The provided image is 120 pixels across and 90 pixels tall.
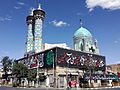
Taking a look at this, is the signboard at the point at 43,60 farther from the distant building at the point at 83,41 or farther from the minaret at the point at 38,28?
the distant building at the point at 83,41

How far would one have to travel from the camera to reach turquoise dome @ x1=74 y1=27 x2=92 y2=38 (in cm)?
11057

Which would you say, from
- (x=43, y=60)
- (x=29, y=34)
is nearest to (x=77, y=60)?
(x=43, y=60)

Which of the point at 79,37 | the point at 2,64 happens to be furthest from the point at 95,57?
the point at 2,64

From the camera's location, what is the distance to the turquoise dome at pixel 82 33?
363 feet

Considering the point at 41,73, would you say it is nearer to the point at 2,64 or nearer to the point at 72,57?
the point at 72,57

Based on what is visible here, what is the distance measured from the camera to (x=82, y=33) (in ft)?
363

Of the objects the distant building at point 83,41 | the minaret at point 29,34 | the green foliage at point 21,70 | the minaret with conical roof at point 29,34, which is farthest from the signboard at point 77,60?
the minaret at point 29,34

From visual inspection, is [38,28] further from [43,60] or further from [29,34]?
[43,60]

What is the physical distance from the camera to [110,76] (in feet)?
317

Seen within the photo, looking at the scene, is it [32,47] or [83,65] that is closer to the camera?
[83,65]

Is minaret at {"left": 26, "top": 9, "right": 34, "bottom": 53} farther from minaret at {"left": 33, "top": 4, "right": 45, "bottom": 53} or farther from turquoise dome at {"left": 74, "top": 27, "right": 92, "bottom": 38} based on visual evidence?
turquoise dome at {"left": 74, "top": 27, "right": 92, "bottom": 38}

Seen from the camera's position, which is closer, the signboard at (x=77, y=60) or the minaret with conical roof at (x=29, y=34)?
the signboard at (x=77, y=60)

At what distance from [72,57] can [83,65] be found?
6489 millimetres

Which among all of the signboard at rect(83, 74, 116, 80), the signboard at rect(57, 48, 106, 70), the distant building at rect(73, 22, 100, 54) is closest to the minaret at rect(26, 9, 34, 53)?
the distant building at rect(73, 22, 100, 54)
